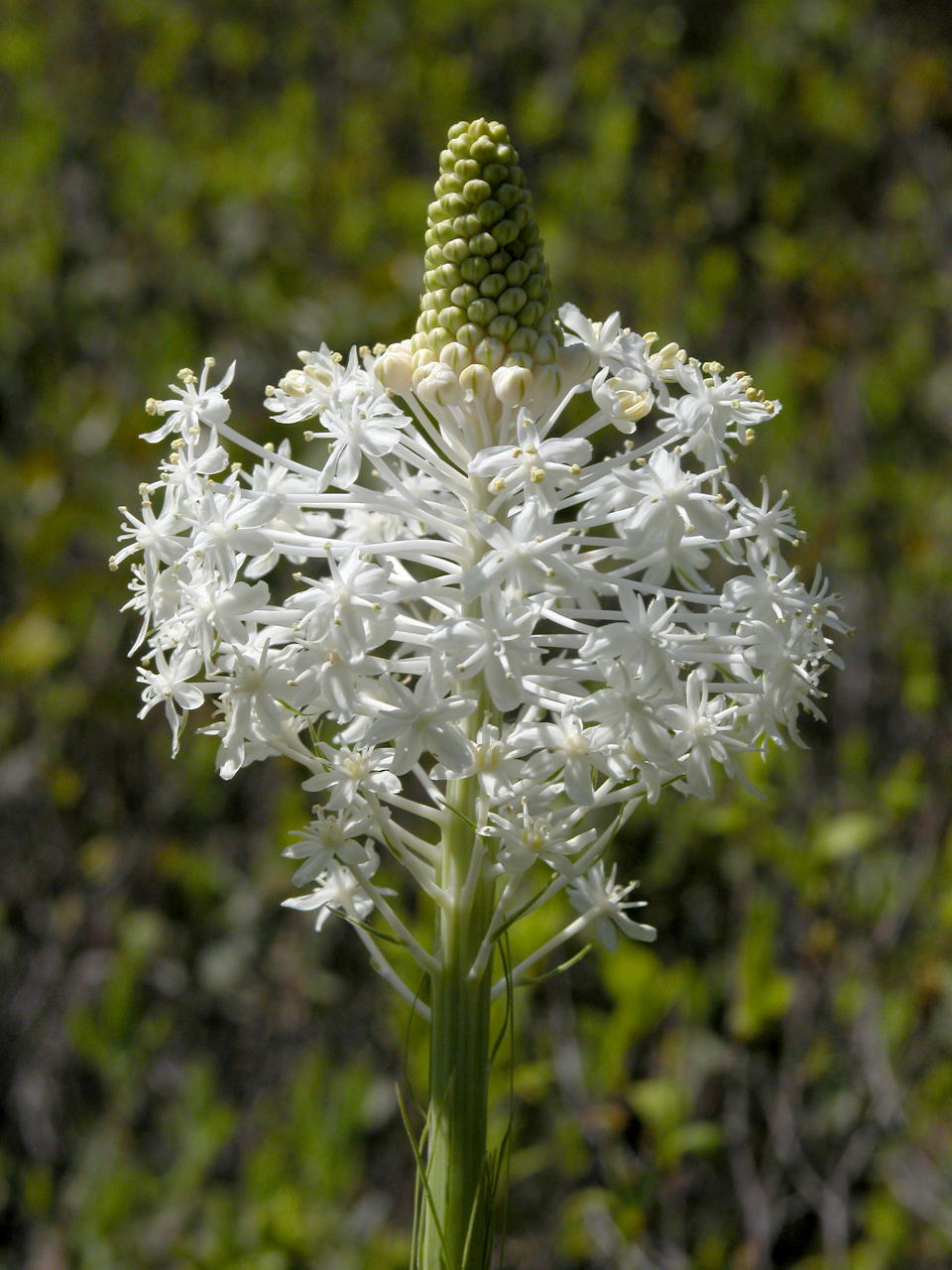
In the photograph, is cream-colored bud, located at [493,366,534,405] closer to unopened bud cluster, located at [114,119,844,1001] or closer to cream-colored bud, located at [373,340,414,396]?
unopened bud cluster, located at [114,119,844,1001]

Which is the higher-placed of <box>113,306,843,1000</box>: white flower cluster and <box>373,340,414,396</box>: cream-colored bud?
<box>373,340,414,396</box>: cream-colored bud

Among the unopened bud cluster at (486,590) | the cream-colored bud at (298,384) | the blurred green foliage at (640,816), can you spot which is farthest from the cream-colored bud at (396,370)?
the blurred green foliage at (640,816)

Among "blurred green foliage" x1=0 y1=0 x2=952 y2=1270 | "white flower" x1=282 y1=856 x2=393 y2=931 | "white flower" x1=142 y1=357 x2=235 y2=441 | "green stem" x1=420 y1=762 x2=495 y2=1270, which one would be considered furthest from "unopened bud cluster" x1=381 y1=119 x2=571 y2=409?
"blurred green foliage" x1=0 y1=0 x2=952 y2=1270

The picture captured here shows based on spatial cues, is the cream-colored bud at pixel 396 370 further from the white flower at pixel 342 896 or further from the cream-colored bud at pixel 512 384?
the white flower at pixel 342 896

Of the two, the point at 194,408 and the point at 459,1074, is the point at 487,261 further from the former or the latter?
the point at 459,1074

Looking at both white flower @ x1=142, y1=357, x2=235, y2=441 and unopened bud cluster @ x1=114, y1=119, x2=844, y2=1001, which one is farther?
white flower @ x1=142, y1=357, x2=235, y2=441

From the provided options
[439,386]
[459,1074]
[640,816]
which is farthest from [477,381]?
[640,816]

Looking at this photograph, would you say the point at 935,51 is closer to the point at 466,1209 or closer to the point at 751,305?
the point at 751,305

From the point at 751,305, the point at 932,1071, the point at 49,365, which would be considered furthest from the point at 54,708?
the point at 751,305
